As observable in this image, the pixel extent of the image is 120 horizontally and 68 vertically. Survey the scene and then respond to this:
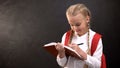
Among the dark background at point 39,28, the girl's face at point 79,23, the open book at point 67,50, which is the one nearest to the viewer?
the open book at point 67,50

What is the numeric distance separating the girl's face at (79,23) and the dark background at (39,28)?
927 mm

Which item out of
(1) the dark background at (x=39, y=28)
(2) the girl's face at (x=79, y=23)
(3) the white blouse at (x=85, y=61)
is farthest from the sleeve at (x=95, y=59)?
(1) the dark background at (x=39, y=28)

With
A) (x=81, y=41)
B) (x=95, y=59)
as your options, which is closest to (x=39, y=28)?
(x=81, y=41)

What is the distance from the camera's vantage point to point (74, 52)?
1.67 m

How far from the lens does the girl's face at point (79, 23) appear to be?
180 cm

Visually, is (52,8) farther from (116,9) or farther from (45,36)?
(116,9)

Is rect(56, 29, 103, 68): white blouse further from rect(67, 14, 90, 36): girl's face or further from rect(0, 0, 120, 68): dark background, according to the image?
rect(0, 0, 120, 68): dark background

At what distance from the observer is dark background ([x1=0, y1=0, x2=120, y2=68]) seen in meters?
2.75

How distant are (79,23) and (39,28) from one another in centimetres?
117

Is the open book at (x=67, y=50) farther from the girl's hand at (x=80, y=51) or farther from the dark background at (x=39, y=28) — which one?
the dark background at (x=39, y=28)

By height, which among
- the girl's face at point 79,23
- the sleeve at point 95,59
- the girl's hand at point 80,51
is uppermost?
the girl's face at point 79,23

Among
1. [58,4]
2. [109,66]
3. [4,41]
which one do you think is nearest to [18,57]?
[4,41]

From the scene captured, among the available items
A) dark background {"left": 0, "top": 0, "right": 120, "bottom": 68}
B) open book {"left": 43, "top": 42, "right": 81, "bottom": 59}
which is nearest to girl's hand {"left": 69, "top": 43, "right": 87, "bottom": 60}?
open book {"left": 43, "top": 42, "right": 81, "bottom": 59}

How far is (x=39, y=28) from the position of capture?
2.92 meters
